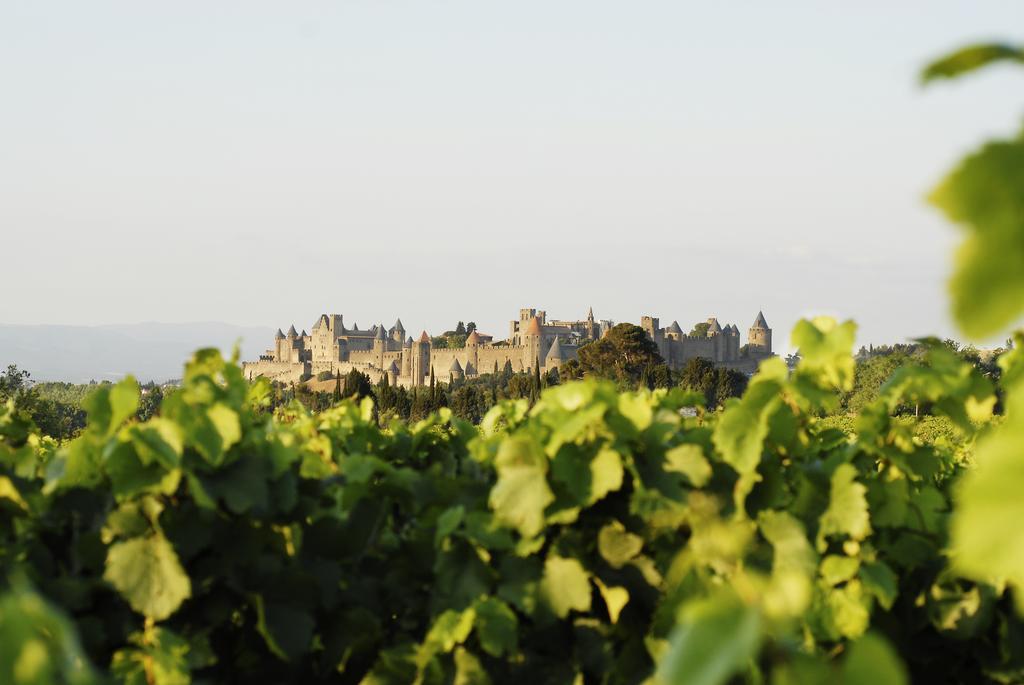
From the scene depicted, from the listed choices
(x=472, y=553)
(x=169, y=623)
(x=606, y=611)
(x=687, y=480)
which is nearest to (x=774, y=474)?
(x=687, y=480)

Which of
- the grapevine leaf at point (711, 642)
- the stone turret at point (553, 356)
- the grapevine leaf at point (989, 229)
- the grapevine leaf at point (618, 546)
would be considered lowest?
the stone turret at point (553, 356)

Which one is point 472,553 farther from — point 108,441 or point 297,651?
point 108,441

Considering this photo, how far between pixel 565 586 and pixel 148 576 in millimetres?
1111

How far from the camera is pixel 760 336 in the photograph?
436 feet

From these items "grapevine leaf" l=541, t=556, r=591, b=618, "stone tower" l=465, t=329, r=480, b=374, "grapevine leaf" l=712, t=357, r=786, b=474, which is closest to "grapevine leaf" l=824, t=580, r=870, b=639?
"grapevine leaf" l=712, t=357, r=786, b=474

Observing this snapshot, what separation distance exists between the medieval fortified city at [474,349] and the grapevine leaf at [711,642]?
363 ft

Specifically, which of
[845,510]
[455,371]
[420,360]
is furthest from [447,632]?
[420,360]

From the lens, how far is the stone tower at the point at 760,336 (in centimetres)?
13188

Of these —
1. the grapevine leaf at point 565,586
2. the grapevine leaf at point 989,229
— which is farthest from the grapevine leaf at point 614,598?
the grapevine leaf at point 989,229

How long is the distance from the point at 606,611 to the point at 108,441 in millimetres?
1484

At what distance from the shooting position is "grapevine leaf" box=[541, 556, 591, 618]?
3.44 metres

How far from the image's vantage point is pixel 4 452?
382 centimetres

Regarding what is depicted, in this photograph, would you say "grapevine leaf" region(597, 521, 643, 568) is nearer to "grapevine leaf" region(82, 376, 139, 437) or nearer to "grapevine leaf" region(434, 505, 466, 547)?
"grapevine leaf" region(434, 505, 466, 547)

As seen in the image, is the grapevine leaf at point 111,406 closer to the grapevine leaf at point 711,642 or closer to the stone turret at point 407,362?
the grapevine leaf at point 711,642
